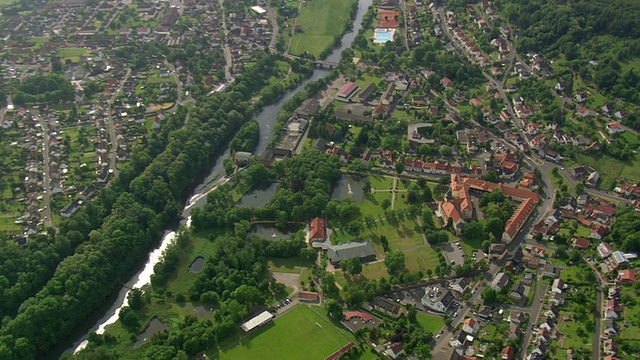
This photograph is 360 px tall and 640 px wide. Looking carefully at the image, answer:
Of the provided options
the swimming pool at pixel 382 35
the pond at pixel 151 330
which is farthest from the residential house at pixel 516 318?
the swimming pool at pixel 382 35

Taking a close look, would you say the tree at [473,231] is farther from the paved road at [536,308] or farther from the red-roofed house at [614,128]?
the red-roofed house at [614,128]

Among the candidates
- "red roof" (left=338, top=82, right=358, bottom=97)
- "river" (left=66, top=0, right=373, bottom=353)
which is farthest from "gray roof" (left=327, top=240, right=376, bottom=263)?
"red roof" (left=338, top=82, right=358, bottom=97)

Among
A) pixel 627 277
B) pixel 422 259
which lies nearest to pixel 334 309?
pixel 422 259

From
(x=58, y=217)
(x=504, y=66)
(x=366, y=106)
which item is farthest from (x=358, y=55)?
(x=58, y=217)

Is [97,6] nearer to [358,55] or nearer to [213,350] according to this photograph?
[358,55]

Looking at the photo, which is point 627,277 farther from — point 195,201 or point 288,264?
point 195,201

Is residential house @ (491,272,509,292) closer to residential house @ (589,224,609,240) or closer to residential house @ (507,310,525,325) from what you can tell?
residential house @ (507,310,525,325)
